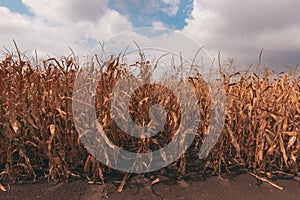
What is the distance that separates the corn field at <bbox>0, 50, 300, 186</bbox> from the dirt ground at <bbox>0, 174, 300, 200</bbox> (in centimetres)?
9

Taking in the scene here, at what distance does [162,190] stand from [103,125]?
63cm

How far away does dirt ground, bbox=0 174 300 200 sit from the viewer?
63.1 inches

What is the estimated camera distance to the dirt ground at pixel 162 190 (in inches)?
63.1

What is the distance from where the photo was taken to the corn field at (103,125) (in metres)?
1.73

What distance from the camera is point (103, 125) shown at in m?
1.67

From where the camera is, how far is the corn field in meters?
1.73

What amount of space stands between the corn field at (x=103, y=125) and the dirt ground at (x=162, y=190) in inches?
3.7

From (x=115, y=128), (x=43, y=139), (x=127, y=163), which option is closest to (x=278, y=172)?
(x=127, y=163)

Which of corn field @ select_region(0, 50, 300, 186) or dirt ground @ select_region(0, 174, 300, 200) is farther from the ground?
corn field @ select_region(0, 50, 300, 186)

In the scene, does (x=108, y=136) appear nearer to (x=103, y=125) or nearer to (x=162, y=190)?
(x=103, y=125)

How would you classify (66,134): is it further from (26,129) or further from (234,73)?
(234,73)

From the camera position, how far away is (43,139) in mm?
1758

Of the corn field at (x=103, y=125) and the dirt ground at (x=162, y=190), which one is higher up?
the corn field at (x=103, y=125)

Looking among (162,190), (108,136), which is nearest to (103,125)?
(108,136)
